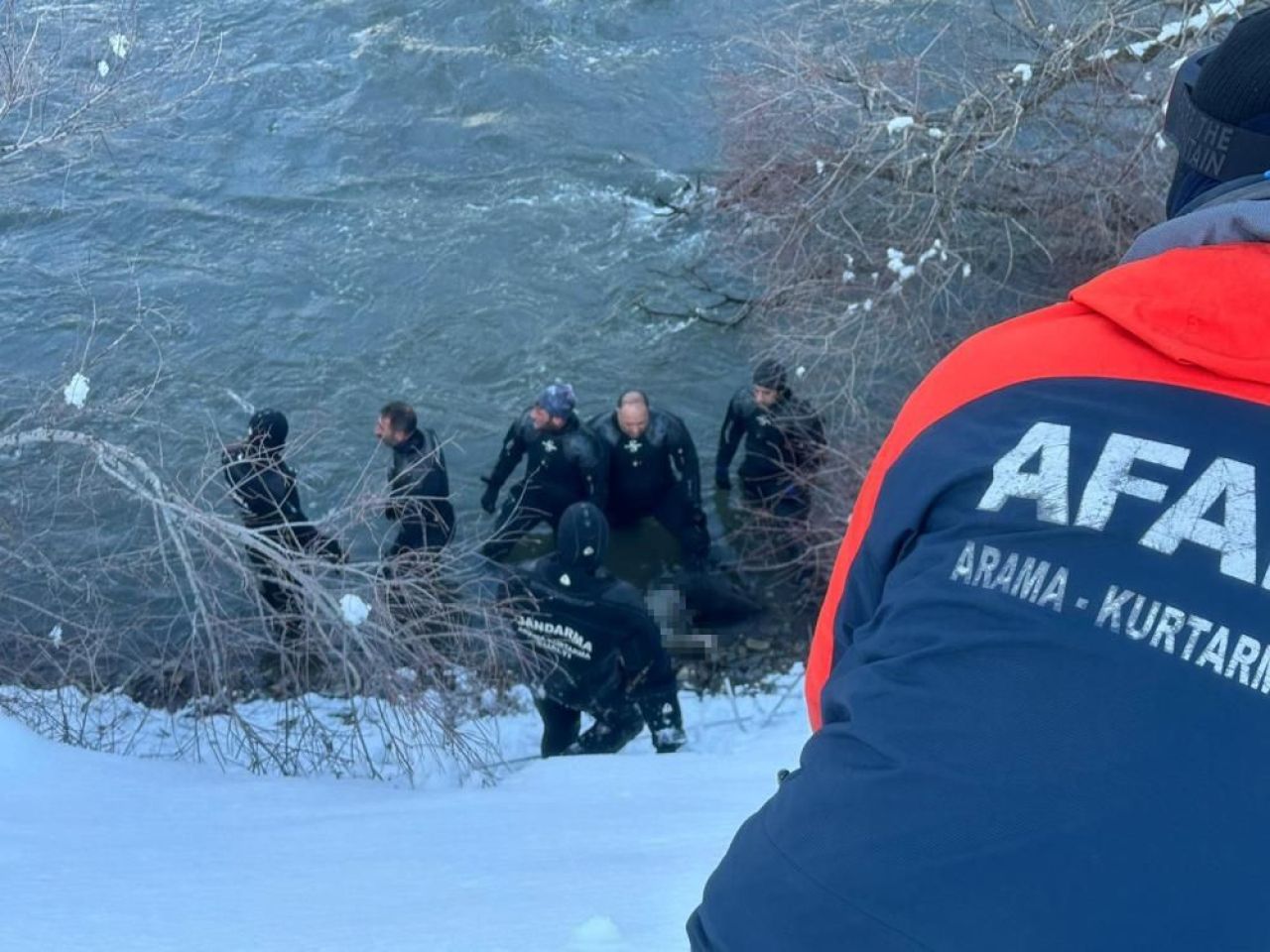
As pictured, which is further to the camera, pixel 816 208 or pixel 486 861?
pixel 816 208

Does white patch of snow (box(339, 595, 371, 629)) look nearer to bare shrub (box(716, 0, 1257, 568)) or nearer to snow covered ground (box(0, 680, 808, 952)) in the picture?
snow covered ground (box(0, 680, 808, 952))

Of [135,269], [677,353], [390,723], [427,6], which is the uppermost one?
[427,6]

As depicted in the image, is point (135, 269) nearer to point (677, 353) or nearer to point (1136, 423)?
point (677, 353)

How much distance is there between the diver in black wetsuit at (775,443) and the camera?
8.51 meters

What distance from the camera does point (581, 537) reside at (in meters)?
5.50

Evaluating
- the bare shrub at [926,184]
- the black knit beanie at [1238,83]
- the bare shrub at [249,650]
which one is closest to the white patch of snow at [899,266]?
the bare shrub at [926,184]

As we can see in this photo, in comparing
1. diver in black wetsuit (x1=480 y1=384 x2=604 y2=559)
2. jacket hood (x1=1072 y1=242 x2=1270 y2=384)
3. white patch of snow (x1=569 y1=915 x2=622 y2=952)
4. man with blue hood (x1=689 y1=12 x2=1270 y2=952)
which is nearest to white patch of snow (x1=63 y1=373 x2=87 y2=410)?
diver in black wetsuit (x1=480 y1=384 x2=604 y2=559)

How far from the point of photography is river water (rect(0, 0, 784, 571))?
11.7 meters

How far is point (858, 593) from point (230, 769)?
206 inches

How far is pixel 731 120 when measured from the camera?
10.0m

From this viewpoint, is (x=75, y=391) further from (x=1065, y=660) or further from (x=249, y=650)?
(x=1065, y=660)

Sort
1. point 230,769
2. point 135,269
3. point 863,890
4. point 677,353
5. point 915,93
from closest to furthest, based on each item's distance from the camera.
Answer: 1. point 863,890
2. point 230,769
3. point 915,93
4. point 677,353
5. point 135,269

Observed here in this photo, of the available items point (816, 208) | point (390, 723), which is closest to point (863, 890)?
point (390, 723)

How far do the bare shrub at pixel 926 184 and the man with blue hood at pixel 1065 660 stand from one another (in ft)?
23.1
